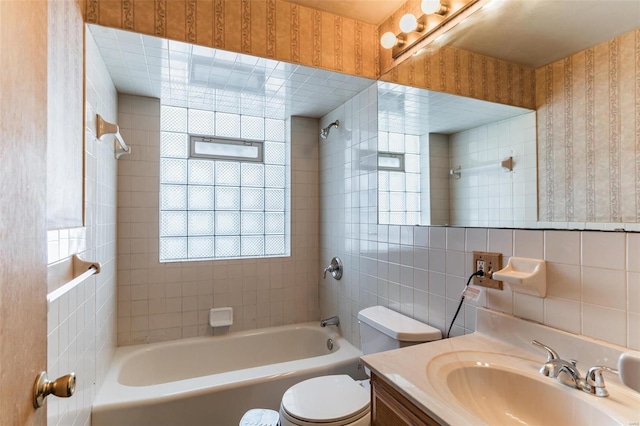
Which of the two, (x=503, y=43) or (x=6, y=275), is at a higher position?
(x=503, y=43)

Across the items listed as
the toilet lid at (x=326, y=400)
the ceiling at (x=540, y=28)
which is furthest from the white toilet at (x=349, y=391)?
the ceiling at (x=540, y=28)

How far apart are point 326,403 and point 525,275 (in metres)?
0.95

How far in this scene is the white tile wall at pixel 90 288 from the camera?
1.12 metres

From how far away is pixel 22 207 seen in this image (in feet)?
1.86

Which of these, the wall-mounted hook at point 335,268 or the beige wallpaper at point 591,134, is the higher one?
the beige wallpaper at point 591,134

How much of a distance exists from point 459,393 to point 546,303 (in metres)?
0.42

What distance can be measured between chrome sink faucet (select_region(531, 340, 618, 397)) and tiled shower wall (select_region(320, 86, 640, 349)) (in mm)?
131

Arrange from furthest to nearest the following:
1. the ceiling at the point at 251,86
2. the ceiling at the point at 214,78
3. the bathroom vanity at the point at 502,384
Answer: the ceiling at the point at 214,78
the ceiling at the point at 251,86
the bathroom vanity at the point at 502,384

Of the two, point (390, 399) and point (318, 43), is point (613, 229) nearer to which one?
point (390, 399)

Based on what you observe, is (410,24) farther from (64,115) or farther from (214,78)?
(64,115)

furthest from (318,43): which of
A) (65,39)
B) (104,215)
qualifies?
(104,215)

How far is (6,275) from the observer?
0.51m

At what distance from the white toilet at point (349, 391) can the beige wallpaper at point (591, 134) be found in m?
0.78

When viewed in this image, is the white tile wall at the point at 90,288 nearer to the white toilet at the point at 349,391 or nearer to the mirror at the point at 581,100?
the white toilet at the point at 349,391
